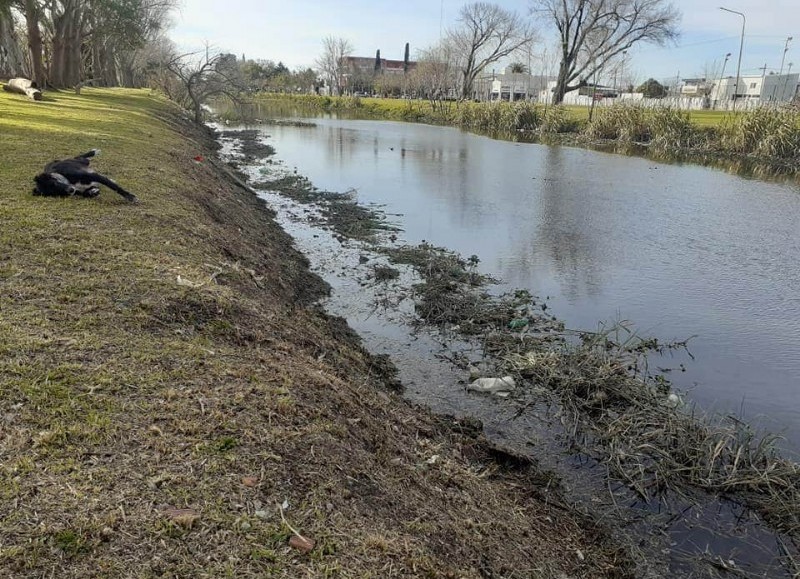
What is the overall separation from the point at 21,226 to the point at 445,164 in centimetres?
1783

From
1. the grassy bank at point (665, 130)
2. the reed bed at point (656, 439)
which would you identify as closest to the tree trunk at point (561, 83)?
the grassy bank at point (665, 130)

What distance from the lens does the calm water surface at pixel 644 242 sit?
6.40 m

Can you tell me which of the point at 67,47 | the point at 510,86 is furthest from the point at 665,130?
the point at 510,86

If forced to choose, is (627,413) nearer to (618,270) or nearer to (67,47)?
(618,270)

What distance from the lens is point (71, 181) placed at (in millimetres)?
7004

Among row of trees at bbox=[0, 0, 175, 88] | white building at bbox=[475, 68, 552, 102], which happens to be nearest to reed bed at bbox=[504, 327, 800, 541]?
row of trees at bbox=[0, 0, 175, 88]

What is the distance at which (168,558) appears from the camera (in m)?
2.18

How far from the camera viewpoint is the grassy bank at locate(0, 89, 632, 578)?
90.7 inches

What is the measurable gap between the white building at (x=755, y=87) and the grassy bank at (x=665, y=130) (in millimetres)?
25208

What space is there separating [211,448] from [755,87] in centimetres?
8449

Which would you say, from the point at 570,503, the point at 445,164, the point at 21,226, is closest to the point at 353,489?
the point at 570,503

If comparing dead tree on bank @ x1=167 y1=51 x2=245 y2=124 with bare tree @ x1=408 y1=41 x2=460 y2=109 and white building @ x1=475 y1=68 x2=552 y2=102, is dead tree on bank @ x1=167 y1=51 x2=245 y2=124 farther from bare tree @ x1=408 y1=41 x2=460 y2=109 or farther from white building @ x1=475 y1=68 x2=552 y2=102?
white building @ x1=475 y1=68 x2=552 y2=102

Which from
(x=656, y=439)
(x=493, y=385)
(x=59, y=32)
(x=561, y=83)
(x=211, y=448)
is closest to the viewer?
(x=211, y=448)

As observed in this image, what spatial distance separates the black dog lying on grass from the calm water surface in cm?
574
